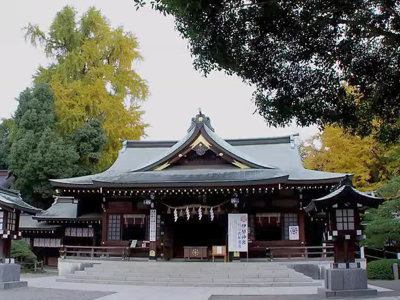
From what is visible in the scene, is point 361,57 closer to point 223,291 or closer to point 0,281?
point 223,291

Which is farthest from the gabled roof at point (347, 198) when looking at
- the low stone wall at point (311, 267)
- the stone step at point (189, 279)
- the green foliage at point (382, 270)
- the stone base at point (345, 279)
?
the low stone wall at point (311, 267)

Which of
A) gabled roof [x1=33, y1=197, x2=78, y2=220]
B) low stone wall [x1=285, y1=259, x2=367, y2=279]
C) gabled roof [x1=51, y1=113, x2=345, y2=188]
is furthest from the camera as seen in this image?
gabled roof [x1=33, y1=197, x2=78, y2=220]

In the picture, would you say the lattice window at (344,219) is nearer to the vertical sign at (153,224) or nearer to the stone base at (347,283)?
the stone base at (347,283)

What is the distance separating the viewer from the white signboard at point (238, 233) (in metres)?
19.6

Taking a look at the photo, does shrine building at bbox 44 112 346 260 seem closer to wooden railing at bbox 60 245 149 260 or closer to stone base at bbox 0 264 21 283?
wooden railing at bbox 60 245 149 260

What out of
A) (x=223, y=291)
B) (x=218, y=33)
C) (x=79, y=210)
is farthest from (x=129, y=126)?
(x=218, y=33)

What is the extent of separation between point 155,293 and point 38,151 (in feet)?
62.5

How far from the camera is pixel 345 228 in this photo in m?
13.5

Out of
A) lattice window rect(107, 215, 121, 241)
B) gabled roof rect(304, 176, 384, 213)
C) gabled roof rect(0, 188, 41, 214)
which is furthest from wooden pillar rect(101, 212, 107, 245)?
gabled roof rect(304, 176, 384, 213)

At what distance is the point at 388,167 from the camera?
2778 centimetres

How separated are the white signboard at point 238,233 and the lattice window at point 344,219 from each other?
21.8ft

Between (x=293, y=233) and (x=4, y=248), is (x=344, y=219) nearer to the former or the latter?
(x=293, y=233)

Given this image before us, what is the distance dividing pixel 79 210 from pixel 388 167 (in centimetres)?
2007

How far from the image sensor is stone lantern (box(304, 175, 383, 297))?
41.1 ft
